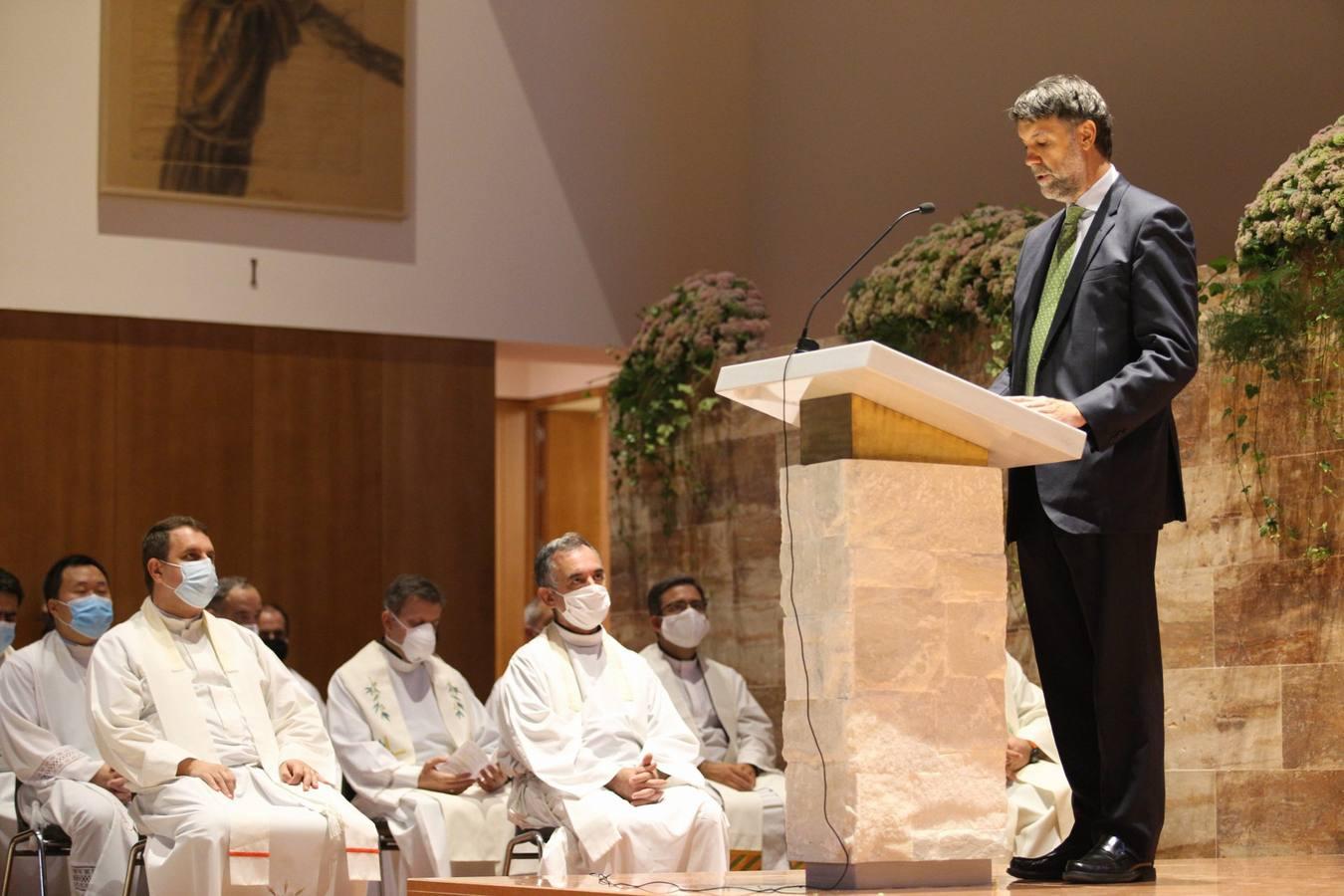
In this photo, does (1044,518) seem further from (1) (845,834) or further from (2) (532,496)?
(2) (532,496)

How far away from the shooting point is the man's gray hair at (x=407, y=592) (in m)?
8.00

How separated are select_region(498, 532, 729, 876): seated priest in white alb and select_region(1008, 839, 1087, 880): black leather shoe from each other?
240 cm

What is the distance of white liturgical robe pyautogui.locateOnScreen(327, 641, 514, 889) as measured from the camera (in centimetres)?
702

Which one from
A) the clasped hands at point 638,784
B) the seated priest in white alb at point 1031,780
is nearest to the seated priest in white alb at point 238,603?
the clasped hands at point 638,784

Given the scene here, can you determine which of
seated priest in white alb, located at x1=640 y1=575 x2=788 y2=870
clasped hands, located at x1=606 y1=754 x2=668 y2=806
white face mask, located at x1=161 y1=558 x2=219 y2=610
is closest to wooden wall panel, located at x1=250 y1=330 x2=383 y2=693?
seated priest in white alb, located at x1=640 y1=575 x2=788 y2=870

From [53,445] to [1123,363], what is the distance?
22.9 feet

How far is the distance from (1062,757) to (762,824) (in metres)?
3.84

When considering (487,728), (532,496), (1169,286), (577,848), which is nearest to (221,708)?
(577,848)

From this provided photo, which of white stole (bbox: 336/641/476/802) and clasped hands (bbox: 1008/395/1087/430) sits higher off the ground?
clasped hands (bbox: 1008/395/1087/430)

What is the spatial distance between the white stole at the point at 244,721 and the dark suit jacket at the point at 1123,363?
9.92ft

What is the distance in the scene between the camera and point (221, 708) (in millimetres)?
6219

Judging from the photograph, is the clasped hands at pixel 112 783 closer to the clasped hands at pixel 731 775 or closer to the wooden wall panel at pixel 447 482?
the clasped hands at pixel 731 775

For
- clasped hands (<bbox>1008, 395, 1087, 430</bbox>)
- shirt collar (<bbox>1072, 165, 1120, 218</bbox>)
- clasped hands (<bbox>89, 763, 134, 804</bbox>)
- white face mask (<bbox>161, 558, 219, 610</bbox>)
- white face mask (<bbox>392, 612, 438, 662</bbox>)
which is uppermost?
shirt collar (<bbox>1072, 165, 1120, 218</bbox>)

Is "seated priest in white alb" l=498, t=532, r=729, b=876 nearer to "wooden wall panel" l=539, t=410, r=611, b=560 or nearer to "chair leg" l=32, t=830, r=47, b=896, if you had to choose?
"chair leg" l=32, t=830, r=47, b=896
